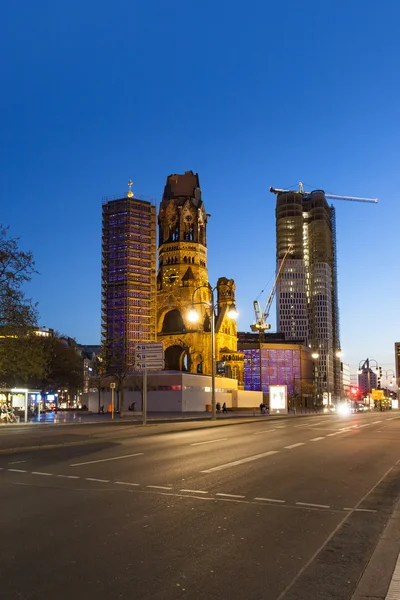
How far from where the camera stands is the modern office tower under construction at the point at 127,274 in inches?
5320

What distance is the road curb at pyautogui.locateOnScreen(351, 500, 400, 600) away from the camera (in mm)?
5469

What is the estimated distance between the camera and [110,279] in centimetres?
13638

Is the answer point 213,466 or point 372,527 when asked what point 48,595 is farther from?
point 213,466

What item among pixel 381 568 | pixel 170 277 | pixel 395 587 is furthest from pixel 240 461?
pixel 170 277

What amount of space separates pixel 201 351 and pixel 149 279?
28.8 meters

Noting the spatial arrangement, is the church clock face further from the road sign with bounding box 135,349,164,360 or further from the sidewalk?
the road sign with bounding box 135,349,164,360

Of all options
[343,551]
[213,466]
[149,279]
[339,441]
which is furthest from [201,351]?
[343,551]

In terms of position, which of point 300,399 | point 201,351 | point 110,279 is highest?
point 110,279

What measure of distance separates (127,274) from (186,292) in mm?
17081

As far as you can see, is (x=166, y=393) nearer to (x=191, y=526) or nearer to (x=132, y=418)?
(x=132, y=418)

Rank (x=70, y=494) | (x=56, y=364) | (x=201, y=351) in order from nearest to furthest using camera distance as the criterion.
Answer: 1. (x=70, y=494)
2. (x=56, y=364)
3. (x=201, y=351)

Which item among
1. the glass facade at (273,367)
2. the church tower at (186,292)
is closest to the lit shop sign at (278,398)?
the church tower at (186,292)

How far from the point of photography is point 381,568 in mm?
6246

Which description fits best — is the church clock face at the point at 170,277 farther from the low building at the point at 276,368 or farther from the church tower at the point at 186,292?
the low building at the point at 276,368
